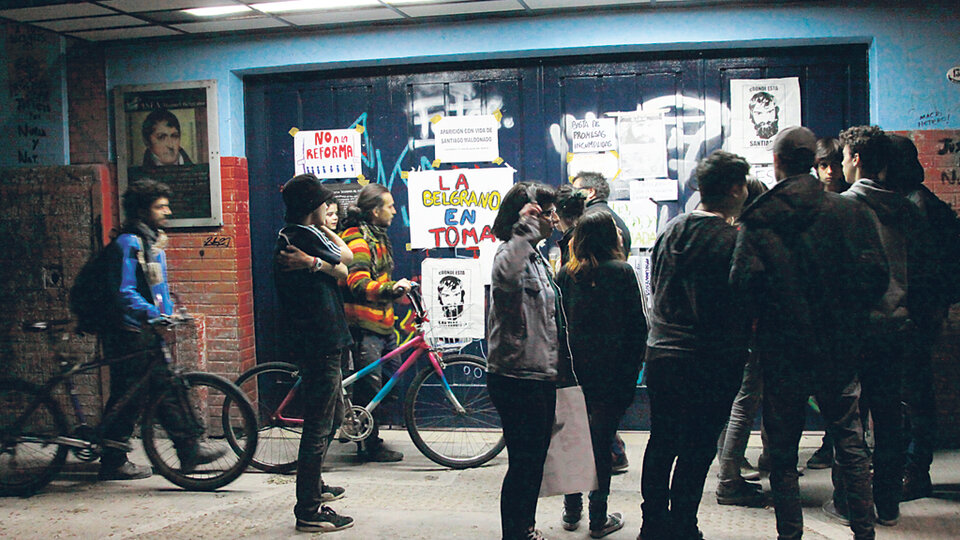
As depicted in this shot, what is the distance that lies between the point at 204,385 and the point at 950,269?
5.01m

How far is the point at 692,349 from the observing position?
151 inches

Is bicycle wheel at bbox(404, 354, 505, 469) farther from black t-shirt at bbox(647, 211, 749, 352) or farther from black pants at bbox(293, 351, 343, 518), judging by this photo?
black t-shirt at bbox(647, 211, 749, 352)

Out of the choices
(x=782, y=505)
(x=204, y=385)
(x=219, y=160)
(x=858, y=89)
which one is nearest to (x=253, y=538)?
(x=204, y=385)

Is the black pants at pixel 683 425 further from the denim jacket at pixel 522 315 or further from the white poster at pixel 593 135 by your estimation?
the white poster at pixel 593 135

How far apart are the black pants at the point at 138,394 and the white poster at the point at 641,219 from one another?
3.81m

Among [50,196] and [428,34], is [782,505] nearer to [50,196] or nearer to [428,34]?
[428,34]

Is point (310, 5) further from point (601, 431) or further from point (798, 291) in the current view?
point (798, 291)

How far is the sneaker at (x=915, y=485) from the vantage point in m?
5.22

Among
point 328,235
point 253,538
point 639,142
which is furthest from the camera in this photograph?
point 639,142

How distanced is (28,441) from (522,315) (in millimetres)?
3848

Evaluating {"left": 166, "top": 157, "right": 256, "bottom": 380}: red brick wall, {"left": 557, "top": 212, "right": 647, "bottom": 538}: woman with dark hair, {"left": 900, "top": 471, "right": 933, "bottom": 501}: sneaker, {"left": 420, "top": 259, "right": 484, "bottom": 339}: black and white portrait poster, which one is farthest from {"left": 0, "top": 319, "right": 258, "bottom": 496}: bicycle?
{"left": 900, "top": 471, "right": 933, "bottom": 501}: sneaker

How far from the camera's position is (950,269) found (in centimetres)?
512

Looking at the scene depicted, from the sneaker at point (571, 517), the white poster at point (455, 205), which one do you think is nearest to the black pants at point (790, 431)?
the sneaker at point (571, 517)

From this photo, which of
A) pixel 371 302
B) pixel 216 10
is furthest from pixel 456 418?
pixel 216 10
